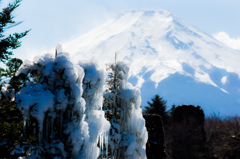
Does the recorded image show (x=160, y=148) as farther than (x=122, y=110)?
Yes

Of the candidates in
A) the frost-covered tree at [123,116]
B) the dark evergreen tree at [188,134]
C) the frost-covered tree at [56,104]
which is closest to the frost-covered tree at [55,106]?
the frost-covered tree at [56,104]

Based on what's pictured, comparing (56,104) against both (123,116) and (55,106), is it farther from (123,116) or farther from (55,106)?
(123,116)

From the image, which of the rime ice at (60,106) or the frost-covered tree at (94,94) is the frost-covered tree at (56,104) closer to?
the rime ice at (60,106)

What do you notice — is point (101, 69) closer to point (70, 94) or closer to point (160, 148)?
point (70, 94)

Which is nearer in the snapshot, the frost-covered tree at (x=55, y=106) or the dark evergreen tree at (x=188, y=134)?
the frost-covered tree at (x=55, y=106)

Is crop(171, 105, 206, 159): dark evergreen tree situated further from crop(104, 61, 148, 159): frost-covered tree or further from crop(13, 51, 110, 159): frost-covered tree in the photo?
crop(13, 51, 110, 159): frost-covered tree

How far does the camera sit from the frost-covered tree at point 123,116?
328 inches

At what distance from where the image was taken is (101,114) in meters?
6.50

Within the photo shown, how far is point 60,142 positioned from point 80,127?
0.52 meters

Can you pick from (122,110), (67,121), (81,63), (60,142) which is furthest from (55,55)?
(122,110)

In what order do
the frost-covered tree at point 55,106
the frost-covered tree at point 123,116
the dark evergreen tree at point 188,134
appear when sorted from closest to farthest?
the frost-covered tree at point 55,106 → the frost-covered tree at point 123,116 → the dark evergreen tree at point 188,134

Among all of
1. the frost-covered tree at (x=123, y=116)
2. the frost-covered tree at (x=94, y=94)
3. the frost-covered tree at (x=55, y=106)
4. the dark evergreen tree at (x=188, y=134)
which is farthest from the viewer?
the dark evergreen tree at (x=188, y=134)

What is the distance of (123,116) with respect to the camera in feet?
28.6

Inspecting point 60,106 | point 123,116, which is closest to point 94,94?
point 60,106
